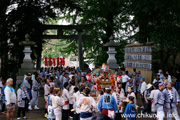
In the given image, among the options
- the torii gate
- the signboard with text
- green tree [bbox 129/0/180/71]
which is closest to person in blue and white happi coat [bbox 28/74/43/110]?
the signboard with text

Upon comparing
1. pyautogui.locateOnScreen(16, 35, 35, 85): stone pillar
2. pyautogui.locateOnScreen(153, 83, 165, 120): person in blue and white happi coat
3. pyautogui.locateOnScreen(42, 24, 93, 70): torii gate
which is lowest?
pyautogui.locateOnScreen(153, 83, 165, 120): person in blue and white happi coat

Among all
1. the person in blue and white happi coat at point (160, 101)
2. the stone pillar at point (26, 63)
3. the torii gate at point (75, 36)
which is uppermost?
the torii gate at point (75, 36)

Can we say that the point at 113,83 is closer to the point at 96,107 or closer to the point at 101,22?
the point at 96,107

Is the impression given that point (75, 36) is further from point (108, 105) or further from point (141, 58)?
point (108, 105)

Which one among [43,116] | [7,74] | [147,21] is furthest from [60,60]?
[43,116]

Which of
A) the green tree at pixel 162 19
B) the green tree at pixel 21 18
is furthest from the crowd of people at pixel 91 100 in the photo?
the green tree at pixel 21 18

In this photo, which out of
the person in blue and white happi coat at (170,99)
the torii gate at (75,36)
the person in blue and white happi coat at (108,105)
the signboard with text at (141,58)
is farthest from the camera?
the torii gate at (75,36)

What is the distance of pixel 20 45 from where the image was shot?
22.5m

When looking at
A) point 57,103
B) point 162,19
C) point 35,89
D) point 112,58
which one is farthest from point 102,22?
point 57,103

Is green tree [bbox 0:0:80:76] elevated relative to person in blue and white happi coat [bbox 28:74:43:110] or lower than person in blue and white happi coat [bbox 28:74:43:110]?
elevated

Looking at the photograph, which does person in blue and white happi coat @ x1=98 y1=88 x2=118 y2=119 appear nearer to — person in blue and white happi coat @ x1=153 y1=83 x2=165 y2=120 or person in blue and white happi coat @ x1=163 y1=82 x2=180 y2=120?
person in blue and white happi coat @ x1=153 y1=83 x2=165 y2=120

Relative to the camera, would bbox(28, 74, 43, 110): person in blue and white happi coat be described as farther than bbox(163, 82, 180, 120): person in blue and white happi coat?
Yes

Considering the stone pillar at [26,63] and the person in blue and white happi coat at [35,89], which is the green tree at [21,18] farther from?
the person in blue and white happi coat at [35,89]

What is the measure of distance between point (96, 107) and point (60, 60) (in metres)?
44.8
